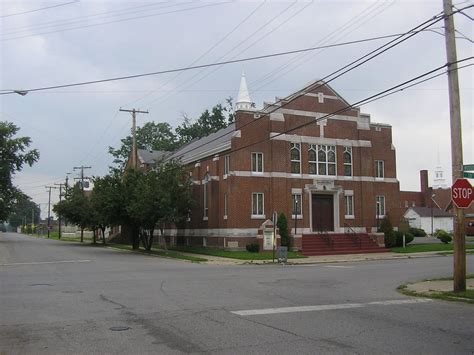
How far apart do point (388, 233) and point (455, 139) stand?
78.8 ft

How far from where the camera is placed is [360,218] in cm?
3753

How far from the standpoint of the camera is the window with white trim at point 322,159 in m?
36.8

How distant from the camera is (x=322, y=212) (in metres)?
36.8

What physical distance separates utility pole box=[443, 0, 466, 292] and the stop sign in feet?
0.75

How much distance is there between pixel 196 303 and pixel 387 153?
31697mm

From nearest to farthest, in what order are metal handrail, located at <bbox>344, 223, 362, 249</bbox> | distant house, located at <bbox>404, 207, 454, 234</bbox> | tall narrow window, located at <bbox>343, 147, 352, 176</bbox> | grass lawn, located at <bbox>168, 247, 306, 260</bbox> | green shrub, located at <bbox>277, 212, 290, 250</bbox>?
grass lawn, located at <bbox>168, 247, 306, 260</bbox> → green shrub, located at <bbox>277, 212, 290, 250</bbox> → metal handrail, located at <bbox>344, 223, 362, 249</bbox> → tall narrow window, located at <bbox>343, 147, 352, 176</bbox> → distant house, located at <bbox>404, 207, 454, 234</bbox>

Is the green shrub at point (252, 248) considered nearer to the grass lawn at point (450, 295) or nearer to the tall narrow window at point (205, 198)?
the tall narrow window at point (205, 198)

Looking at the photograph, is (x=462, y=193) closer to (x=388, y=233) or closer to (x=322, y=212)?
(x=322, y=212)

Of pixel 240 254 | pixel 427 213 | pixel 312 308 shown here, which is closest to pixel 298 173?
pixel 240 254

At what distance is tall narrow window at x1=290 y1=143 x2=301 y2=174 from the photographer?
36.1 metres

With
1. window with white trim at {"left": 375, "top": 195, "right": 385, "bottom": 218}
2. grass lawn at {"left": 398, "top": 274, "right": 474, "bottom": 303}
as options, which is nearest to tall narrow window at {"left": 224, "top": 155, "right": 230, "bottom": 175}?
window with white trim at {"left": 375, "top": 195, "right": 385, "bottom": 218}

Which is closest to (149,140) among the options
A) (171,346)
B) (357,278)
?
(357,278)

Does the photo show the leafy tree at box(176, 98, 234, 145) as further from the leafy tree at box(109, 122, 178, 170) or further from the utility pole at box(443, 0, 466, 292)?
the utility pole at box(443, 0, 466, 292)

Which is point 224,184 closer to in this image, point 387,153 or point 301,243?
point 301,243
